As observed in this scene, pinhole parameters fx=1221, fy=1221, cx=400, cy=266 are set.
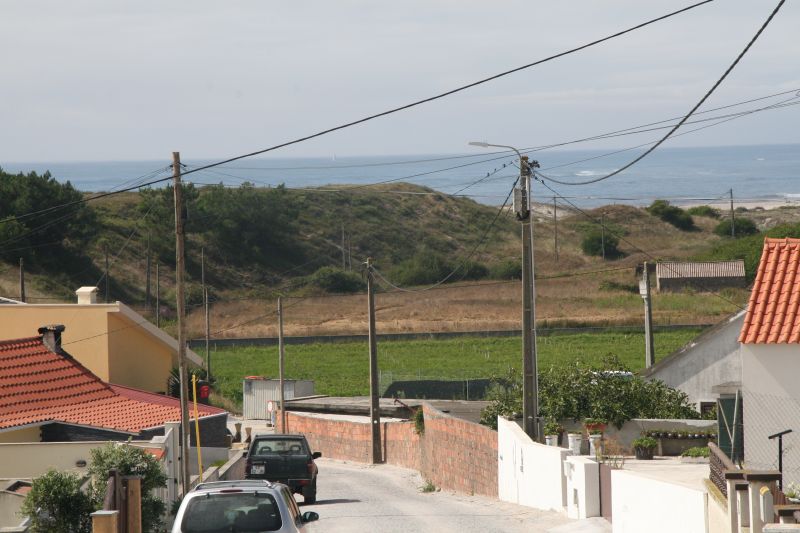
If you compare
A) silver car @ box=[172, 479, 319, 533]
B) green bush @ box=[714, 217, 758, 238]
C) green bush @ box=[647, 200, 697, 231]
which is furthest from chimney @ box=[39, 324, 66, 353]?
green bush @ box=[647, 200, 697, 231]

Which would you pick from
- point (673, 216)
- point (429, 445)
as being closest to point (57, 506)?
point (429, 445)

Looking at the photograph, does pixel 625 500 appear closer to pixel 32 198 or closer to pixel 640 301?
pixel 640 301

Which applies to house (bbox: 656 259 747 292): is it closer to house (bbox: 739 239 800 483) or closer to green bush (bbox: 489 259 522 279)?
green bush (bbox: 489 259 522 279)

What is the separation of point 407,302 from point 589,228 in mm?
44969

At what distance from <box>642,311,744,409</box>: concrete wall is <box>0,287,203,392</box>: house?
17084 millimetres

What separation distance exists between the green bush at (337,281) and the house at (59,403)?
79.2m

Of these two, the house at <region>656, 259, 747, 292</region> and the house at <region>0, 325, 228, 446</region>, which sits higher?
the house at <region>656, 259, 747, 292</region>

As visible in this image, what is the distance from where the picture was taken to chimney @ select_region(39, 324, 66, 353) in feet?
106

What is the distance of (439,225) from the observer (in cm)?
15950

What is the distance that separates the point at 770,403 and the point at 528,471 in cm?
603

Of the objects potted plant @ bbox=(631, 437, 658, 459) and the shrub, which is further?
potted plant @ bbox=(631, 437, 658, 459)

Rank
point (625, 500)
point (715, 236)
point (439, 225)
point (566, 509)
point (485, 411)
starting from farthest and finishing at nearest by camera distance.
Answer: point (439, 225) → point (715, 236) → point (485, 411) → point (566, 509) → point (625, 500)

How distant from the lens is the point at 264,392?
60.7m

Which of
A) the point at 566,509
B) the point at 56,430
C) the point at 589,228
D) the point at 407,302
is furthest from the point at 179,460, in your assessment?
the point at 589,228
